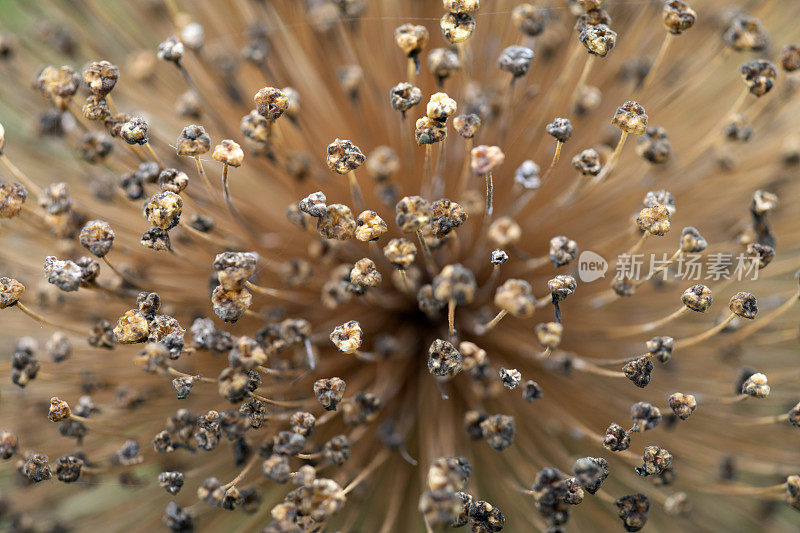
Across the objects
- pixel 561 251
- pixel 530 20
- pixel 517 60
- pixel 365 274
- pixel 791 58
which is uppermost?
pixel 791 58

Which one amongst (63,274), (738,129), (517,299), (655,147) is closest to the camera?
(517,299)

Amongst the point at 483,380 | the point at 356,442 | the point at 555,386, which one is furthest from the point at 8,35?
the point at 555,386

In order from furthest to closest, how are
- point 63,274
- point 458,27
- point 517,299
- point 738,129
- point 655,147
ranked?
point 738,129
point 655,147
point 458,27
point 63,274
point 517,299

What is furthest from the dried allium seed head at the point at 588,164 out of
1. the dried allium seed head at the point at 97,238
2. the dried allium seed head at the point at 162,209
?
the dried allium seed head at the point at 97,238

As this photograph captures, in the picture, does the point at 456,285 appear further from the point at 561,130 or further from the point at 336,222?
the point at 561,130

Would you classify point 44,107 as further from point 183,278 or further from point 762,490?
point 762,490

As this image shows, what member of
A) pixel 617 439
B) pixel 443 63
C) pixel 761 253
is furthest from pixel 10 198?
pixel 761 253

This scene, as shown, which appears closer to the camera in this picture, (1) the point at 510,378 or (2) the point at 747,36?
(1) the point at 510,378
